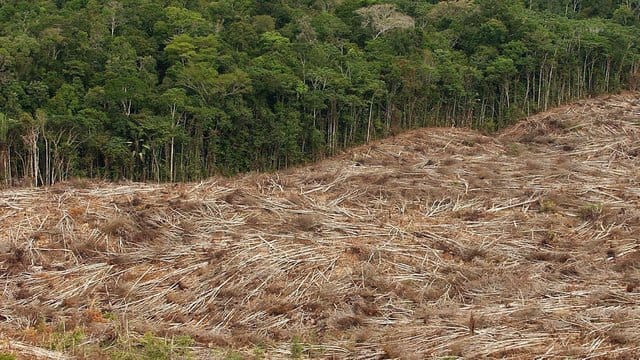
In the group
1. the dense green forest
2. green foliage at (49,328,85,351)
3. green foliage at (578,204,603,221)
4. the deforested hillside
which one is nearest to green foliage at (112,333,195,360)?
the deforested hillside

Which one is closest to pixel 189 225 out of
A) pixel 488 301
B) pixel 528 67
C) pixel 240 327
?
pixel 240 327

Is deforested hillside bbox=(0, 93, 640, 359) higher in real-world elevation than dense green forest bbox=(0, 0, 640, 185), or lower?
lower

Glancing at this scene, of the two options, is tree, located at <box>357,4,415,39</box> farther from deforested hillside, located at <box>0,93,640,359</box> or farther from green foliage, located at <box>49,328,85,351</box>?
green foliage, located at <box>49,328,85,351</box>

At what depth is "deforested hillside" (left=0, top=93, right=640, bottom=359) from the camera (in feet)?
19.4

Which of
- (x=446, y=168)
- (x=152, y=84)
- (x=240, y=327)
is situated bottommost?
(x=240, y=327)

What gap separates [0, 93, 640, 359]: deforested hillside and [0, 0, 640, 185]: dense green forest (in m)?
2.53

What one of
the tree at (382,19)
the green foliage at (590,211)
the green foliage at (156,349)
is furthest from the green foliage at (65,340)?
the tree at (382,19)

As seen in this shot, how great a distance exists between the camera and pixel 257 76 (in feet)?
47.7

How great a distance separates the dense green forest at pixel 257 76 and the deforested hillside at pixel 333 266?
2532 mm

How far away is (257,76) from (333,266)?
7.56 metres

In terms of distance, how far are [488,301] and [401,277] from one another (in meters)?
1.03

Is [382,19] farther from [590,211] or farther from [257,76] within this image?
[590,211]

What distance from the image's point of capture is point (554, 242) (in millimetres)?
8844

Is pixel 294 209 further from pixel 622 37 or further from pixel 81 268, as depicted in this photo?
pixel 622 37
